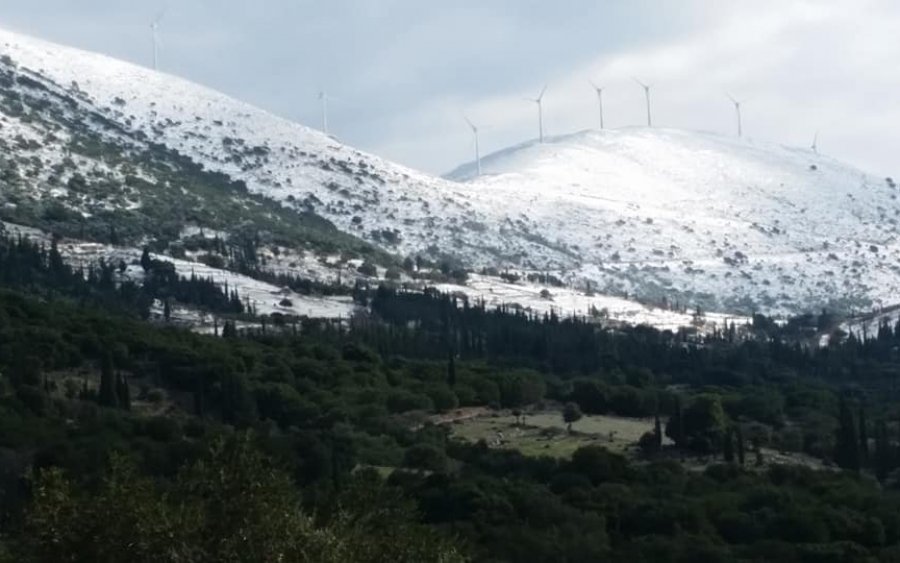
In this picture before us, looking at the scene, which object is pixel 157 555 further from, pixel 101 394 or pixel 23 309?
pixel 23 309

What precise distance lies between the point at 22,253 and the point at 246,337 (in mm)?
35067

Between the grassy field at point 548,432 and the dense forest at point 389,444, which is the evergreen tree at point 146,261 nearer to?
the dense forest at point 389,444

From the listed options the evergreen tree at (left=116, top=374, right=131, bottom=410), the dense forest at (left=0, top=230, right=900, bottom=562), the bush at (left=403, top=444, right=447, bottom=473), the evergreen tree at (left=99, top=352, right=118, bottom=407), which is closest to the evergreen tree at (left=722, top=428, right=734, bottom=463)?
the dense forest at (left=0, top=230, right=900, bottom=562)

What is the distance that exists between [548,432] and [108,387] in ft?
88.4

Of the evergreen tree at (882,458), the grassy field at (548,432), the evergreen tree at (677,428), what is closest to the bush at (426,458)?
the grassy field at (548,432)

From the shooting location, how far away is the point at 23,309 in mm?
134875

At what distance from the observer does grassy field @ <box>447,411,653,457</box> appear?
11150 cm

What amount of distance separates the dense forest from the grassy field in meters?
1.72

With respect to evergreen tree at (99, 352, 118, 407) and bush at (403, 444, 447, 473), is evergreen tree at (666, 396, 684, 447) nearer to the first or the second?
bush at (403, 444, 447, 473)

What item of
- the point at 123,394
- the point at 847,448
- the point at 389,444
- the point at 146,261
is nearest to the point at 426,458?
the point at 389,444

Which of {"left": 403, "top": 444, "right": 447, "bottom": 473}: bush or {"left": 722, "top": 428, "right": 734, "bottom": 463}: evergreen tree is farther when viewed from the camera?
{"left": 722, "top": 428, "right": 734, "bottom": 463}: evergreen tree

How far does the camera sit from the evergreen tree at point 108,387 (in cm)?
10700

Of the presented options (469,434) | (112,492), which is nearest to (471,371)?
(469,434)

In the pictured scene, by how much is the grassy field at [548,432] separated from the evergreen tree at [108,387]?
67.3 ft
